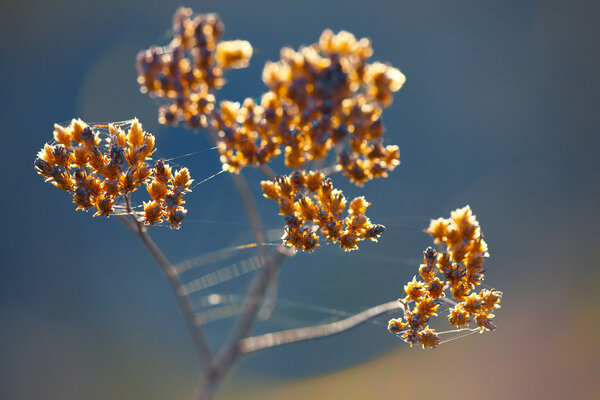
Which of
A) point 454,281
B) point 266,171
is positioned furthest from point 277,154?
point 454,281

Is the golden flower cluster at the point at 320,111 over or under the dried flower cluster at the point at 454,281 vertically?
over

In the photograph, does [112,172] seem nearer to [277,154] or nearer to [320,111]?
[277,154]

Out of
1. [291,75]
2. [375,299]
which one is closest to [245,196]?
[291,75]

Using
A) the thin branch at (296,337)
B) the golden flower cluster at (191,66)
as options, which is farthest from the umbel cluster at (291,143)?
the thin branch at (296,337)

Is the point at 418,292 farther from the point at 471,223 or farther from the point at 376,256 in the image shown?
the point at 376,256

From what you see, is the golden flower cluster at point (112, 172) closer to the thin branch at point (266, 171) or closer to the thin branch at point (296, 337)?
the thin branch at point (266, 171)

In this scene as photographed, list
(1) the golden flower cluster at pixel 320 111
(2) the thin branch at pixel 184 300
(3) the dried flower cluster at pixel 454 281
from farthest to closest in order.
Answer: (3) the dried flower cluster at pixel 454 281 < (2) the thin branch at pixel 184 300 < (1) the golden flower cluster at pixel 320 111
